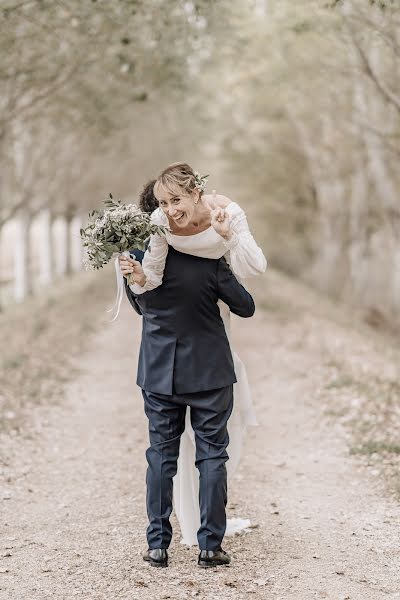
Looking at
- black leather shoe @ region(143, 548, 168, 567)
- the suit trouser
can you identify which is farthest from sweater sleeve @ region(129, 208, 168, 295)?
black leather shoe @ region(143, 548, 168, 567)

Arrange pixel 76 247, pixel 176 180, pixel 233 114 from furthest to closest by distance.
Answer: pixel 76 247
pixel 233 114
pixel 176 180

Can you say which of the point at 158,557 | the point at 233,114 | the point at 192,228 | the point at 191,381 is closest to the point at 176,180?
the point at 192,228

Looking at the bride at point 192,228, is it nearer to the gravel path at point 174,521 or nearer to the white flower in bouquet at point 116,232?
the white flower in bouquet at point 116,232

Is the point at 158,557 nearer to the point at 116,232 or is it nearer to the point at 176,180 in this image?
the point at 116,232

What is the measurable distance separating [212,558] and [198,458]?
604 millimetres

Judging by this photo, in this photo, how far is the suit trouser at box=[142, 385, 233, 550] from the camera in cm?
505

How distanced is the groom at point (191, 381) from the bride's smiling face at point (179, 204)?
295 mm

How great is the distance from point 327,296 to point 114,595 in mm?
25636

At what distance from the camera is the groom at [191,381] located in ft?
16.5

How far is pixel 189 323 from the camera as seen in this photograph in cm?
509

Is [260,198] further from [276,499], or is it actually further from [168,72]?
[276,499]

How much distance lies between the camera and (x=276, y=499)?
6859 millimetres

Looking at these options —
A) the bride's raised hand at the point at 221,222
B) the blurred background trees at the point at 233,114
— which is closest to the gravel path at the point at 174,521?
the bride's raised hand at the point at 221,222

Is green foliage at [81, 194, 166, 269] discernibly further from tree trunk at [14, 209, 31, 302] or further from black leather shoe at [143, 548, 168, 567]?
tree trunk at [14, 209, 31, 302]
